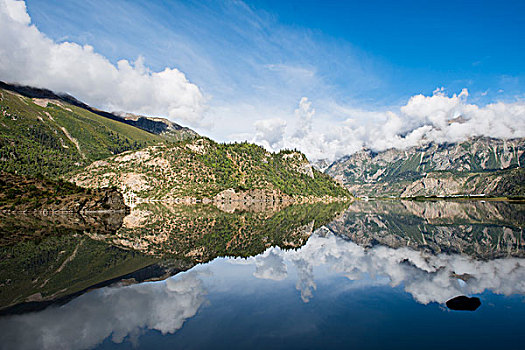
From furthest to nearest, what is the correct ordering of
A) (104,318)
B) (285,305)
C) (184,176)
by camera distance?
(184,176)
(285,305)
(104,318)

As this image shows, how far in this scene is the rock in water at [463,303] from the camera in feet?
42.1

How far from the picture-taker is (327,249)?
27.4 meters

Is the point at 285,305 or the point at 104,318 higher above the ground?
the point at 285,305

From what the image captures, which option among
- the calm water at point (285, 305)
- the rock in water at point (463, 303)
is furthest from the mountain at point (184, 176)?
the rock in water at point (463, 303)

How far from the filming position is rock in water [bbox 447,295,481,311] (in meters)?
12.8

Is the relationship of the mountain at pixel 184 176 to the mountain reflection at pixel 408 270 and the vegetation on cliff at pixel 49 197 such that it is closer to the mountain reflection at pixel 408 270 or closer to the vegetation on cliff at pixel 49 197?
the vegetation on cliff at pixel 49 197

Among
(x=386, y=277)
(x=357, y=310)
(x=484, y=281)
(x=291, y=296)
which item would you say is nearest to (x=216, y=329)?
(x=291, y=296)

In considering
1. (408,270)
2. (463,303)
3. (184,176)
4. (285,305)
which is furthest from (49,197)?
(463,303)

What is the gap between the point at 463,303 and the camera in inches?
524

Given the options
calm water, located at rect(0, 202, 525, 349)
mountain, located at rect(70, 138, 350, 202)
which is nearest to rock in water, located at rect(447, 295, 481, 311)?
calm water, located at rect(0, 202, 525, 349)

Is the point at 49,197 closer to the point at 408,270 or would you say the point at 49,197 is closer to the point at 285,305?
the point at 285,305

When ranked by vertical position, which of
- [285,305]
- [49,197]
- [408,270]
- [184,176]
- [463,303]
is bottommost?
[49,197]

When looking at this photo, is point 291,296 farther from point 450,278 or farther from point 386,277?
point 450,278

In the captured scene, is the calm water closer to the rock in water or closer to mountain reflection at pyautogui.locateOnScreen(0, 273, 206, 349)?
mountain reflection at pyautogui.locateOnScreen(0, 273, 206, 349)
